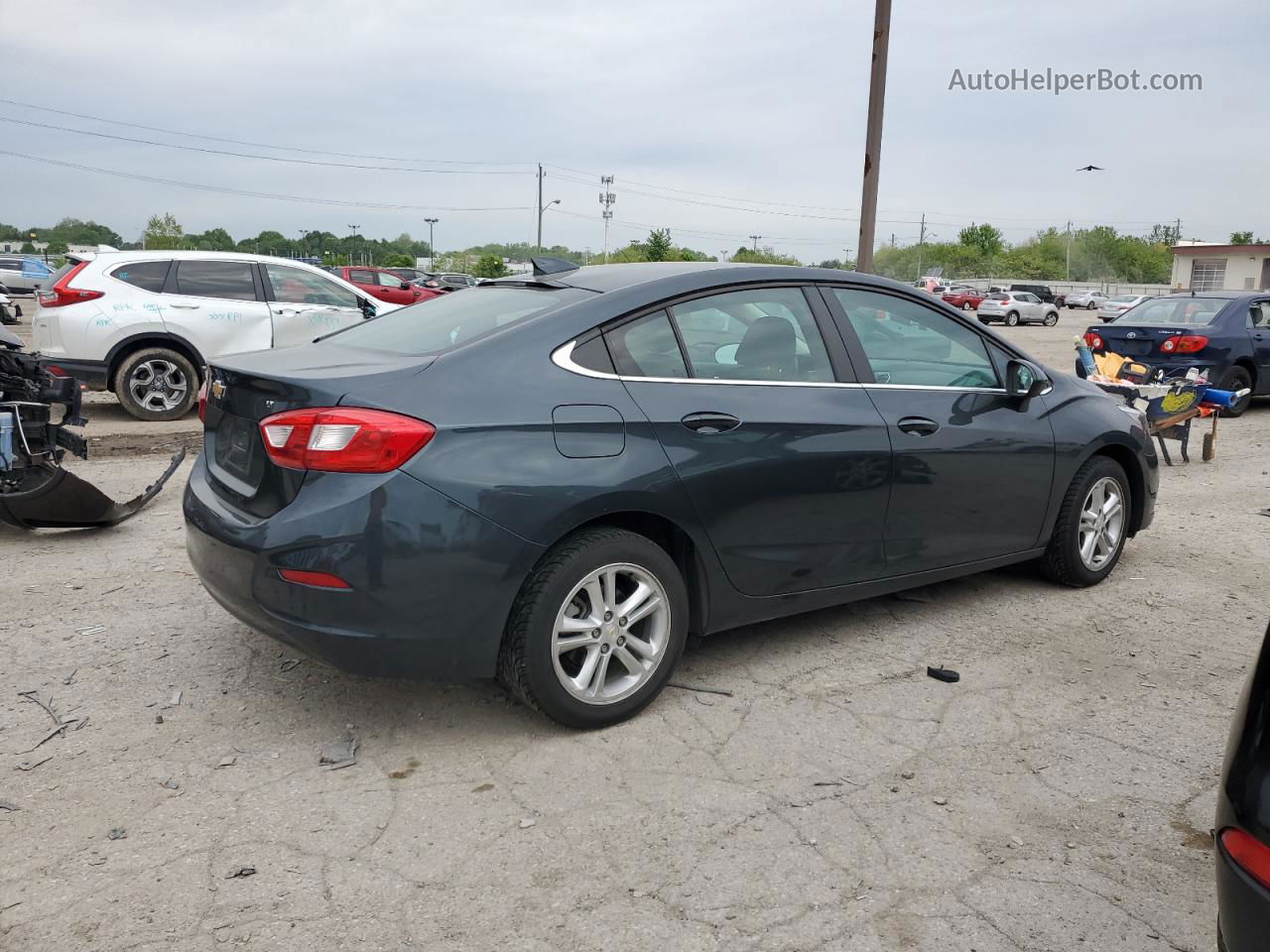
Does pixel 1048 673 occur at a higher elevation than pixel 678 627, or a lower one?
lower

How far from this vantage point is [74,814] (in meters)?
3.04

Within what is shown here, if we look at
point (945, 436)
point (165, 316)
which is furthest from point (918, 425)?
point (165, 316)

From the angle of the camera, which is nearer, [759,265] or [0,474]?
[759,265]

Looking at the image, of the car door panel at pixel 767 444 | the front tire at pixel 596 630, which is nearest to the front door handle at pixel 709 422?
the car door panel at pixel 767 444

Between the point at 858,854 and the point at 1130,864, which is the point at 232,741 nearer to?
the point at 858,854

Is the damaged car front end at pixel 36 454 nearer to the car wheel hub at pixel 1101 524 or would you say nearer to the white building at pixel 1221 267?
the car wheel hub at pixel 1101 524

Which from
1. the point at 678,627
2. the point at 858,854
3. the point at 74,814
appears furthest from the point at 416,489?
the point at 858,854

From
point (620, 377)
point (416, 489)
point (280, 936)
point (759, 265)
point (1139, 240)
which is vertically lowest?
point (280, 936)

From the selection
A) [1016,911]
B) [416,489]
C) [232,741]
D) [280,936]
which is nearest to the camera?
[280,936]

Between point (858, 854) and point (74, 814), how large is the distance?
2221 millimetres

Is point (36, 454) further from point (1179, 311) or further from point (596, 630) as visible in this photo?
point (1179, 311)

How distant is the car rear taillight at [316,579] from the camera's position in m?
3.16

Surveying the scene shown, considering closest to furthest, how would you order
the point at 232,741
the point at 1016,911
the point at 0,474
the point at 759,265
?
the point at 1016,911 < the point at 232,741 < the point at 759,265 < the point at 0,474

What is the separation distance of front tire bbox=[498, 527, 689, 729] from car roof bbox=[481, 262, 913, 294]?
3.35 feet
